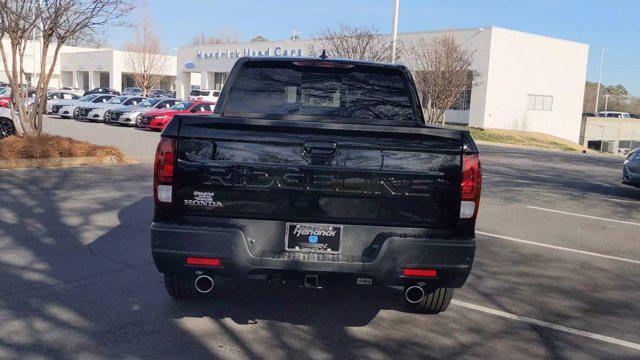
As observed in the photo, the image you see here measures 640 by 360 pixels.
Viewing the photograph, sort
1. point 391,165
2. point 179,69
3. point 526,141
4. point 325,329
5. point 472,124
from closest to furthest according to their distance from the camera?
point 391,165 → point 325,329 → point 526,141 → point 472,124 → point 179,69

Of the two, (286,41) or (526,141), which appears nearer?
(526,141)

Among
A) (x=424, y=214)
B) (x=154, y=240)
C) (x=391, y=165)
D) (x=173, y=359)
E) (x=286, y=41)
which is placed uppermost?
(x=286, y=41)

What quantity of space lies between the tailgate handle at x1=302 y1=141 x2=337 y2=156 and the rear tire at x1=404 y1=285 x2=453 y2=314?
164 cm

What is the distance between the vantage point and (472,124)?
40.7 m

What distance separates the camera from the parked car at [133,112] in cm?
2725

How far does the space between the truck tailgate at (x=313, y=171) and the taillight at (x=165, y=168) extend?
5cm

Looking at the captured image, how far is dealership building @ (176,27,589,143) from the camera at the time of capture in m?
39.6

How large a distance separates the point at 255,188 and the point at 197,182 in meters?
0.39

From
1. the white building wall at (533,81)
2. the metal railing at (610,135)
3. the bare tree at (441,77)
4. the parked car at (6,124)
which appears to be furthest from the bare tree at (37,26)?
the metal railing at (610,135)

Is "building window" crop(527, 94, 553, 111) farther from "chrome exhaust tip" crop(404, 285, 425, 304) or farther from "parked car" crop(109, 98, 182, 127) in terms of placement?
"chrome exhaust tip" crop(404, 285, 425, 304)

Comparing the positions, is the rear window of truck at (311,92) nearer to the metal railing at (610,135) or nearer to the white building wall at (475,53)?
the white building wall at (475,53)

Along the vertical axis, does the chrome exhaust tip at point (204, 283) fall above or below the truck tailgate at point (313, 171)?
below

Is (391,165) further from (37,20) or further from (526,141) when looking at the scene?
(526,141)

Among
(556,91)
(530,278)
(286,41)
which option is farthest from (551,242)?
(286,41)
